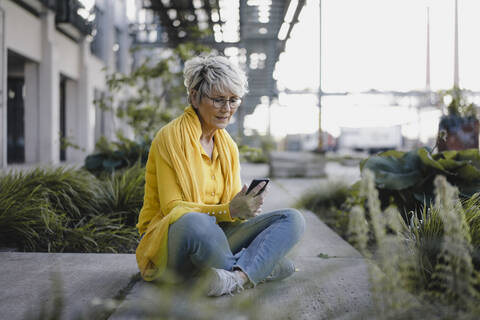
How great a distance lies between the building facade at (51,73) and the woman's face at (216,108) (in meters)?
7.40

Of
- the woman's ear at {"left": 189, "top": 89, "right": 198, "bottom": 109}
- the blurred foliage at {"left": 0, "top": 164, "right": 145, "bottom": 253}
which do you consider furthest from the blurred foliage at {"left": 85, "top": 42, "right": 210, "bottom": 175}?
the woman's ear at {"left": 189, "top": 89, "right": 198, "bottom": 109}

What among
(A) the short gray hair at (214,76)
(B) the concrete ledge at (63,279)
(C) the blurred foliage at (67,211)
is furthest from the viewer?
(C) the blurred foliage at (67,211)

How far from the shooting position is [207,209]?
2354 millimetres

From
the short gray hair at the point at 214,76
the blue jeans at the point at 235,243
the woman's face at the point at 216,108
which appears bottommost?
the blue jeans at the point at 235,243

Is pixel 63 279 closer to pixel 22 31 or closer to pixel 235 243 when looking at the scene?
pixel 235 243

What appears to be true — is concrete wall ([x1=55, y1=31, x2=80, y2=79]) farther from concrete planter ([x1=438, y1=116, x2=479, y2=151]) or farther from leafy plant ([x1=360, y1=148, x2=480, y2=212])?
leafy plant ([x1=360, y1=148, x2=480, y2=212])

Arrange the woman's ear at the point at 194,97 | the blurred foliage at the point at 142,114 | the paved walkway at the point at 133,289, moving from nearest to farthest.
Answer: the paved walkway at the point at 133,289 → the woman's ear at the point at 194,97 → the blurred foliage at the point at 142,114

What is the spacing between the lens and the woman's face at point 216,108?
8.28 ft

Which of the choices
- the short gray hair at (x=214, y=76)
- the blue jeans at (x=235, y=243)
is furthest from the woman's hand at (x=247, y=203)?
the short gray hair at (x=214, y=76)

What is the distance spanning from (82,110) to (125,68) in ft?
13.3

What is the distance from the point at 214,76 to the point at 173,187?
669 millimetres

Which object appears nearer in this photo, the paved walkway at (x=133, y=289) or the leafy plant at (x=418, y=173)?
the paved walkway at (x=133, y=289)

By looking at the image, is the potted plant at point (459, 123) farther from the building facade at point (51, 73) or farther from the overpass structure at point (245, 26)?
the building facade at point (51, 73)

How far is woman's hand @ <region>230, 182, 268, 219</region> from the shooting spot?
89.6 inches
